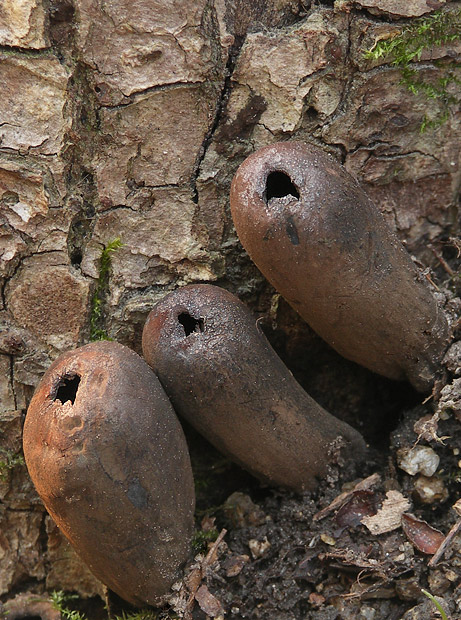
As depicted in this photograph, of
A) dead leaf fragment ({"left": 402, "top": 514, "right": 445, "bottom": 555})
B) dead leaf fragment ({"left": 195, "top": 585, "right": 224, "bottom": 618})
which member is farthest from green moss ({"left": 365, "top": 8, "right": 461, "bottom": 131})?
dead leaf fragment ({"left": 195, "top": 585, "right": 224, "bottom": 618})

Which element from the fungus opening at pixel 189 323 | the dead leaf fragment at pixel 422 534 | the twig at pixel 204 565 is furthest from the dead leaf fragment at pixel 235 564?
the fungus opening at pixel 189 323

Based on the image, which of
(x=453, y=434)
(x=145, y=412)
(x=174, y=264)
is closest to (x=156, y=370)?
(x=145, y=412)

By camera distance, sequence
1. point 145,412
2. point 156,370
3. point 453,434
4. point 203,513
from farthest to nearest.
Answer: point 203,513 → point 453,434 → point 156,370 → point 145,412

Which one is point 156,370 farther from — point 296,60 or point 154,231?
point 296,60

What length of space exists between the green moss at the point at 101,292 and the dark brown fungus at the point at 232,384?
1.00ft

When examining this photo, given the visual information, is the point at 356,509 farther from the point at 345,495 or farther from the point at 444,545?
the point at 444,545

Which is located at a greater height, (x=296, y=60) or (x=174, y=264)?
(x=296, y=60)

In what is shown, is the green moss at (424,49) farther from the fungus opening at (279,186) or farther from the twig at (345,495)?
the twig at (345,495)

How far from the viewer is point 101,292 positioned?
96.0 inches

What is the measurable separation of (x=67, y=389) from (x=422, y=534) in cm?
120

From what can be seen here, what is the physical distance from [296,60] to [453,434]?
4.45 feet

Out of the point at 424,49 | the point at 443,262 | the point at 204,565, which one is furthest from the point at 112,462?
the point at 424,49

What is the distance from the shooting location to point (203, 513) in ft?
8.18

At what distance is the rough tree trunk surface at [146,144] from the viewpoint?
7.30ft
